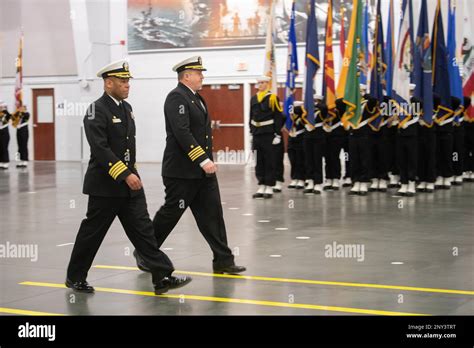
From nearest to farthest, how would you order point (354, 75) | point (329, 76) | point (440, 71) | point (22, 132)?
point (354, 75) < point (440, 71) < point (329, 76) < point (22, 132)

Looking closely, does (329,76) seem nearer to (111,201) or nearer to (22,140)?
(111,201)

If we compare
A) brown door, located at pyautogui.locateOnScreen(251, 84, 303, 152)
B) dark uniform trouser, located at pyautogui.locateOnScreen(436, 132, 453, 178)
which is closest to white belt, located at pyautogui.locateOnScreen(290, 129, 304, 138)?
dark uniform trouser, located at pyautogui.locateOnScreen(436, 132, 453, 178)

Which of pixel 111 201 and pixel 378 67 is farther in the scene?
pixel 378 67

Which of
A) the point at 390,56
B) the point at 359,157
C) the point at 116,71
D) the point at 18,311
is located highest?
the point at 390,56

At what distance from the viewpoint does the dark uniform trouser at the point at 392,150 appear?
15156 mm

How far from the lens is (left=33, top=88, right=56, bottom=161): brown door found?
94.2ft

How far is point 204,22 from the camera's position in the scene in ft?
84.8

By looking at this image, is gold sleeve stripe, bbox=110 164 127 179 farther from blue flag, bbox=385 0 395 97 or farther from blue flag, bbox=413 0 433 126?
blue flag, bbox=385 0 395 97

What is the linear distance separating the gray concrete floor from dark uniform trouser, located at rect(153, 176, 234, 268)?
0.28 m

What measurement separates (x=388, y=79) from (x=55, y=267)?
933 cm

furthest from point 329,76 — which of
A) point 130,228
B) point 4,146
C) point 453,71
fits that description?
point 4,146

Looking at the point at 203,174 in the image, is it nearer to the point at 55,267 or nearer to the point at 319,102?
the point at 55,267

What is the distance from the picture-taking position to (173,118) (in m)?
7.04

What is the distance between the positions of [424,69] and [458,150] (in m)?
2.53
